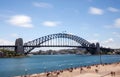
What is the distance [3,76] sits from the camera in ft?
231

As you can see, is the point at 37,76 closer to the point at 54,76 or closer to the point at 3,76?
the point at 54,76

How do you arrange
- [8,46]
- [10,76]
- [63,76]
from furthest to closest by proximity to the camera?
[8,46] < [10,76] < [63,76]

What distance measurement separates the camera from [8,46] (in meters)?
198

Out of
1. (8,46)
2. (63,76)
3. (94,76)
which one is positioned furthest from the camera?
(8,46)

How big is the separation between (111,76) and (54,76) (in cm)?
1249

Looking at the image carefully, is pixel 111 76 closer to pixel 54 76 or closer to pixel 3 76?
pixel 54 76

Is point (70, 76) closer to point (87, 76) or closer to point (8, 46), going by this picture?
point (87, 76)

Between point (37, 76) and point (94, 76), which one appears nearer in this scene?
point (94, 76)

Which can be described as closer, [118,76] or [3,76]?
[118,76]

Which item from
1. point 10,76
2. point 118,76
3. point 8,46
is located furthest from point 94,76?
point 8,46

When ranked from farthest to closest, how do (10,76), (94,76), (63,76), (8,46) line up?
(8,46)
(10,76)
(63,76)
(94,76)

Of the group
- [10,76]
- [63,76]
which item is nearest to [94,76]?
[63,76]

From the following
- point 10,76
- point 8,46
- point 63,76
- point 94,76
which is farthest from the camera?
point 8,46

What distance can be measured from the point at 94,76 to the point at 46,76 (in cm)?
1208
